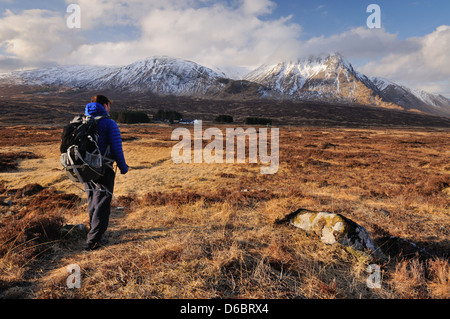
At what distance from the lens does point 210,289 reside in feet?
10.1

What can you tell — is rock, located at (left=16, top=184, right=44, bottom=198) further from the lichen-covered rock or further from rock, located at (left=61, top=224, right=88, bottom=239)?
the lichen-covered rock

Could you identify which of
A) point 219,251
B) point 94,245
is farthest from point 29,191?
point 219,251

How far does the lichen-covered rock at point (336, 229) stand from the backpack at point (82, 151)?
4726 mm

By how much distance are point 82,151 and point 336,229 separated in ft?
17.4

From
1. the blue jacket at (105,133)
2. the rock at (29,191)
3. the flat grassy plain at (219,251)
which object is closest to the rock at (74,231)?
the flat grassy plain at (219,251)

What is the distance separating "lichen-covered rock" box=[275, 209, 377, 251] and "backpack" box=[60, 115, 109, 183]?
15.5 ft

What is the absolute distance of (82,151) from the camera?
3982 millimetres

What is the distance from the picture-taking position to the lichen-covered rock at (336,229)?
15.0 ft

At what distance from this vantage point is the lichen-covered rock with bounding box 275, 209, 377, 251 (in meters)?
4.57

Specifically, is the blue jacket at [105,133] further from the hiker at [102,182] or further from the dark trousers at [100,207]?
the dark trousers at [100,207]

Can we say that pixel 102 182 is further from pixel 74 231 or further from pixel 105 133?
pixel 74 231

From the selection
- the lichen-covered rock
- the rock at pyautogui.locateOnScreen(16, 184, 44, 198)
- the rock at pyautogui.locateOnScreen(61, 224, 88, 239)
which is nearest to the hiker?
the rock at pyautogui.locateOnScreen(61, 224, 88, 239)

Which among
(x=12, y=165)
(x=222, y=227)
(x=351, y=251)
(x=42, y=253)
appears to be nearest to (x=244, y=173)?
(x=222, y=227)
